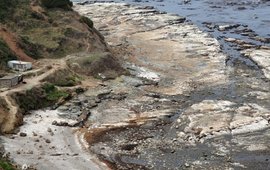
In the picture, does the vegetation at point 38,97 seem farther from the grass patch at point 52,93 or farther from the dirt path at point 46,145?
the dirt path at point 46,145

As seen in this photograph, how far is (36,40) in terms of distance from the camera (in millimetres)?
61281

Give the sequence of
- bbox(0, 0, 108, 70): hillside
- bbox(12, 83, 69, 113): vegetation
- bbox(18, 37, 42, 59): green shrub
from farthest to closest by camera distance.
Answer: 1. bbox(0, 0, 108, 70): hillside
2. bbox(18, 37, 42, 59): green shrub
3. bbox(12, 83, 69, 113): vegetation

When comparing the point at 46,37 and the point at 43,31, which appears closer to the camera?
the point at 46,37

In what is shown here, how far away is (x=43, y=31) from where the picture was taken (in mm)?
63438

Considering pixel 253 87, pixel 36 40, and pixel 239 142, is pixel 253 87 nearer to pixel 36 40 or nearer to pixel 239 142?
pixel 239 142

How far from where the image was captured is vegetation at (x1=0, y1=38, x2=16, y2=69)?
174 feet

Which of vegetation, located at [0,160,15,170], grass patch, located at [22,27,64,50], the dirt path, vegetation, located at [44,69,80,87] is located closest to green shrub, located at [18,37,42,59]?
grass patch, located at [22,27,64,50]

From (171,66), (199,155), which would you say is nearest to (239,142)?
(199,155)

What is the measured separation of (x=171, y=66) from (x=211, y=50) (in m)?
10.1

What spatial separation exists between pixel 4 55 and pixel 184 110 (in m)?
20.6

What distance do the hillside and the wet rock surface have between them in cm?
700

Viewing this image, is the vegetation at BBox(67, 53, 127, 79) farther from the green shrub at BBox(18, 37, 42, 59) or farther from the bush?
the bush

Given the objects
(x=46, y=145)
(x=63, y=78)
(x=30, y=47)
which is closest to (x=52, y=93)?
(x=63, y=78)

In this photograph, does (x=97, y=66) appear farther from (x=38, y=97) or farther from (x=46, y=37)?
(x=38, y=97)
